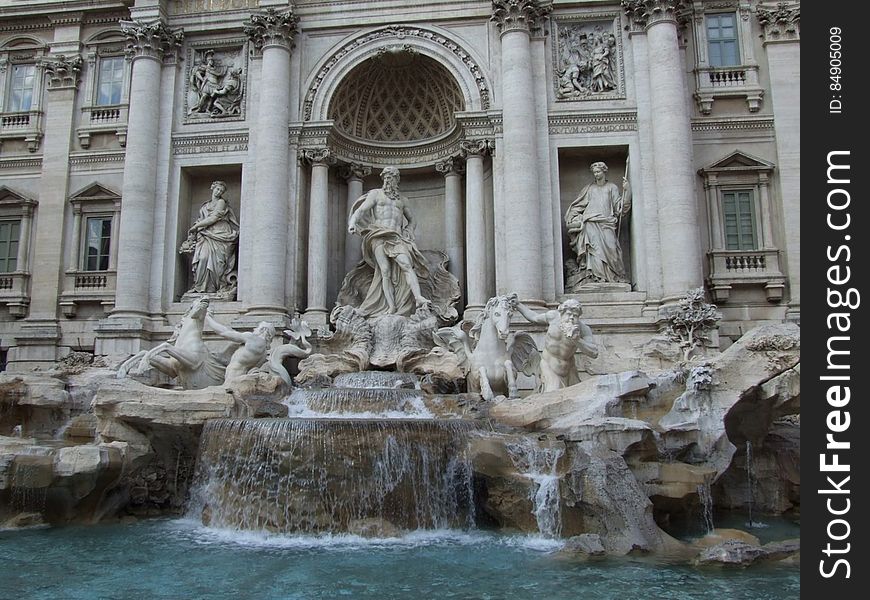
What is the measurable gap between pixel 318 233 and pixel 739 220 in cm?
990

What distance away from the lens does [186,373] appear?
13734 millimetres

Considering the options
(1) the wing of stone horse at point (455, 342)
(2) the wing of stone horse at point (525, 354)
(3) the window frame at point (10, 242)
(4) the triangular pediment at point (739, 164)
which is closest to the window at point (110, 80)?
(3) the window frame at point (10, 242)

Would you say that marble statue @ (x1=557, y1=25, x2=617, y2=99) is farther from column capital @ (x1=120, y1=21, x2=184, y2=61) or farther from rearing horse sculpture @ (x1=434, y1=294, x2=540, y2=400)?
column capital @ (x1=120, y1=21, x2=184, y2=61)

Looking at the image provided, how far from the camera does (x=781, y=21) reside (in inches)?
680

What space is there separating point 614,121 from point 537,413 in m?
9.09

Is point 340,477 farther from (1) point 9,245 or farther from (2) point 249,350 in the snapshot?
(1) point 9,245

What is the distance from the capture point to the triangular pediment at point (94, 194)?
1855cm

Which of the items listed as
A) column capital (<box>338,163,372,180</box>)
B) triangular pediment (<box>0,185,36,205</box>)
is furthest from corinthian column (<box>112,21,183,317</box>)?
column capital (<box>338,163,372,180</box>)

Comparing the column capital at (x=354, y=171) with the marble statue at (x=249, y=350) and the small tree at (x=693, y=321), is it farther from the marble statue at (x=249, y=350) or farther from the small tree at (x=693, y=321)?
the small tree at (x=693, y=321)

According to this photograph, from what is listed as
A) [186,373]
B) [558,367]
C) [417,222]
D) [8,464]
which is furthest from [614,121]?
[8,464]

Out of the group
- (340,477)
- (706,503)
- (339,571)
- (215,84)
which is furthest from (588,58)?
(339,571)

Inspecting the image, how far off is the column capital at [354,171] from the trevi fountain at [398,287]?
0.32 ft

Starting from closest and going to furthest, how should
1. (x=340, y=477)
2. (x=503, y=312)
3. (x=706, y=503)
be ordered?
(x=706, y=503), (x=340, y=477), (x=503, y=312)
